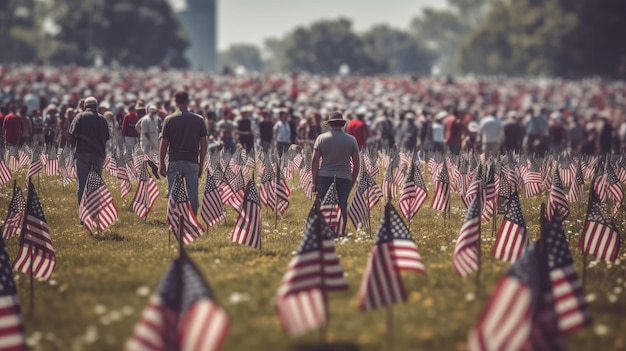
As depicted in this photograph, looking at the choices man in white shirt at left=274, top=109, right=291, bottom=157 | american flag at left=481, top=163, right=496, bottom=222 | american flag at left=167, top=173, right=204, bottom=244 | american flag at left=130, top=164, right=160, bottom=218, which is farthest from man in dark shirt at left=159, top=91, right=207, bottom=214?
man in white shirt at left=274, top=109, right=291, bottom=157

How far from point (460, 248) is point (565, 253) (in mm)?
2070

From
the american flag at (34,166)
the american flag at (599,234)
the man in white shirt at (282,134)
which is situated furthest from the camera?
the man in white shirt at (282,134)

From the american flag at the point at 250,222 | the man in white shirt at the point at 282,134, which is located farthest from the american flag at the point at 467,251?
the man in white shirt at the point at 282,134

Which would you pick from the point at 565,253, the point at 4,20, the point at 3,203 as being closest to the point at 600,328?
the point at 565,253

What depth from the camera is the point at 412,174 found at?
1639cm

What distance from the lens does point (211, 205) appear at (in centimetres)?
1578

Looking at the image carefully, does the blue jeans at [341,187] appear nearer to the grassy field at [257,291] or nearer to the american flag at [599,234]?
the grassy field at [257,291]

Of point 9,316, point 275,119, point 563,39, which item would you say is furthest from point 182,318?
point 563,39

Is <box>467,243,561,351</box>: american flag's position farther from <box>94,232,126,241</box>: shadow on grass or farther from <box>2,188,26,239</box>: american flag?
<box>94,232,126,241</box>: shadow on grass

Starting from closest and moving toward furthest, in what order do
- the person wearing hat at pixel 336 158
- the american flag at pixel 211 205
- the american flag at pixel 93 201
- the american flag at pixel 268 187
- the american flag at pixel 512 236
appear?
the american flag at pixel 512 236, the person wearing hat at pixel 336 158, the american flag at pixel 93 201, the american flag at pixel 211 205, the american flag at pixel 268 187

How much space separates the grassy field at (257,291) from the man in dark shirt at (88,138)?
0.92 meters

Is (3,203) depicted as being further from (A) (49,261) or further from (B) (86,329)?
(B) (86,329)

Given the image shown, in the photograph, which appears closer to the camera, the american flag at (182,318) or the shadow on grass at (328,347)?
the american flag at (182,318)

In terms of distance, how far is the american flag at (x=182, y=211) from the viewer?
14312mm
